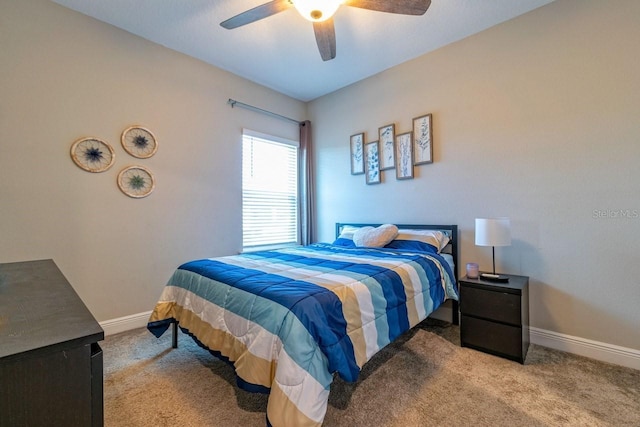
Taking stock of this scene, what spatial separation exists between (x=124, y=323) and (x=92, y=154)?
1.61m

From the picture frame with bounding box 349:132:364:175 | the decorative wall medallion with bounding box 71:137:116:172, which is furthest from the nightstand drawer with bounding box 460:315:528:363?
the decorative wall medallion with bounding box 71:137:116:172

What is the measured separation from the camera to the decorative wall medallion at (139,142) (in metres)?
2.71

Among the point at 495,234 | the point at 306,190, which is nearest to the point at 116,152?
the point at 306,190

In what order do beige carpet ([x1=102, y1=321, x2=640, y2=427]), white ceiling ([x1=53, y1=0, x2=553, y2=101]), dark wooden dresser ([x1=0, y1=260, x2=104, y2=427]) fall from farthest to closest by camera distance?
white ceiling ([x1=53, y1=0, x2=553, y2=101])
beige carpet ([x1=102, y1=321, x2=640, y2=427])
dark wooden dresser ([x1=0, y1=260, x2=104, y2=427])

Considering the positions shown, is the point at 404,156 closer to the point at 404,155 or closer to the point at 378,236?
the point at 404,155

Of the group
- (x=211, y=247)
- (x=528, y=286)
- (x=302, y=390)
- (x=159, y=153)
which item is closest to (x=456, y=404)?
(x=302, y=390)

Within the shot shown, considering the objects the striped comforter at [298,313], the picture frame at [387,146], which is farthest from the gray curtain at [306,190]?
the striped comforter at [298,313]

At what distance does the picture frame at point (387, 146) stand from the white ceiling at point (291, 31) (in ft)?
2.50

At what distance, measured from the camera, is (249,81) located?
369cm

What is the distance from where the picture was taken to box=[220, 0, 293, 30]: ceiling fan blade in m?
1.90

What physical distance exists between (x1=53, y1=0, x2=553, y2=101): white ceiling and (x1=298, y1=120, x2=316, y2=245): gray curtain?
3.07ft

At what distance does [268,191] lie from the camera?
3938mm

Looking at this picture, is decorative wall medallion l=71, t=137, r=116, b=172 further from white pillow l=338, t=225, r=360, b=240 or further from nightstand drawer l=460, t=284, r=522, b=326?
nightstand drawer l=460, t=284, r=522, b=326

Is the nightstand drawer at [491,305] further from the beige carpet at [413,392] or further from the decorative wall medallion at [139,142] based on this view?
the decorative wall medallion at [139,142]
